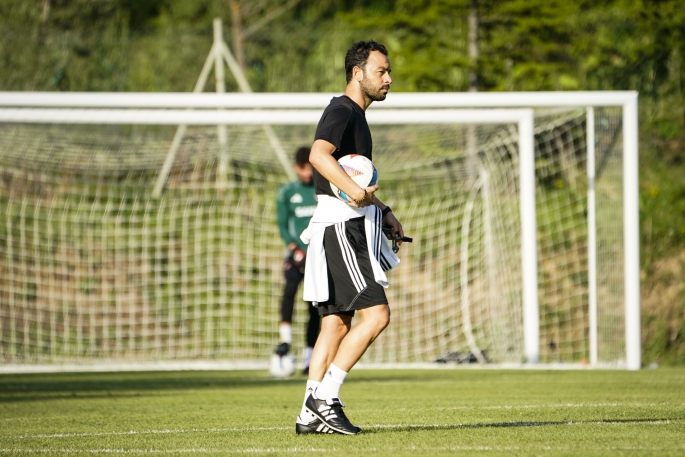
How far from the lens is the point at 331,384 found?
4.55 meters

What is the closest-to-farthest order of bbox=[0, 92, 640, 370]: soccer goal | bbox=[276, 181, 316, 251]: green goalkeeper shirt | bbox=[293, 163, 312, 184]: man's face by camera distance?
bbox=[293, 163, 312, 184]: man's face
bbox=[276, 181, 316, 251]: green goalkeeper shirt
bbox=[0, 92, 640, 370]: soccer goal

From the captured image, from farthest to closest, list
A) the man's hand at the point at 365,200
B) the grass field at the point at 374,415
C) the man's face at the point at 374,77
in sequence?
the man's face at the point at 374,77, the man's hand at the point at 365,200, the grass field at the point at 374,415

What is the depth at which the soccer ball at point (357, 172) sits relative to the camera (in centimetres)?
464

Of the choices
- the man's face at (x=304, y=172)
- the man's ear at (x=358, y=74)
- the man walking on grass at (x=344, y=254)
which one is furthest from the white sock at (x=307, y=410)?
the man's face at (x=304, y=172)

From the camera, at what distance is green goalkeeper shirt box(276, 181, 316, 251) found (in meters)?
9.56

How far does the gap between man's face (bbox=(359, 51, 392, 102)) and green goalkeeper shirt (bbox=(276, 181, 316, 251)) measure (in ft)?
15.7

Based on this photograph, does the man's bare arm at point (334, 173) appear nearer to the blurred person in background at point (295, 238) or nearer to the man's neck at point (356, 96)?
the man's neck at point (356, 96)

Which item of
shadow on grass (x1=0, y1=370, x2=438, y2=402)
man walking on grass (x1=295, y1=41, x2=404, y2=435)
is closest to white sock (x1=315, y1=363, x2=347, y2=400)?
man walking on grass (x1=295, y1=41, x2=404, y2=435)

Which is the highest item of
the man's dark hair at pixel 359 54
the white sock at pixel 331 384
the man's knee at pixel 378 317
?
the man's dark hair at pixel 359 54

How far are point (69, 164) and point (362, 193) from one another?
8824 mm

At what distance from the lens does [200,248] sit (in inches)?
532

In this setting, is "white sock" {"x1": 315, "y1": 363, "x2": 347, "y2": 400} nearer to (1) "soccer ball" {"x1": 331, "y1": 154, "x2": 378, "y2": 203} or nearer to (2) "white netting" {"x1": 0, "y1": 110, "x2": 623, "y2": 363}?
(1) "soccer ball" {"x1": 331, "y1": 154, "x2": 378, "y2": 203}

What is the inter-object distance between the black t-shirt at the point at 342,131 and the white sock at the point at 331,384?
862 millimetres

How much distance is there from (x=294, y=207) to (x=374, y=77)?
16.1 ft
